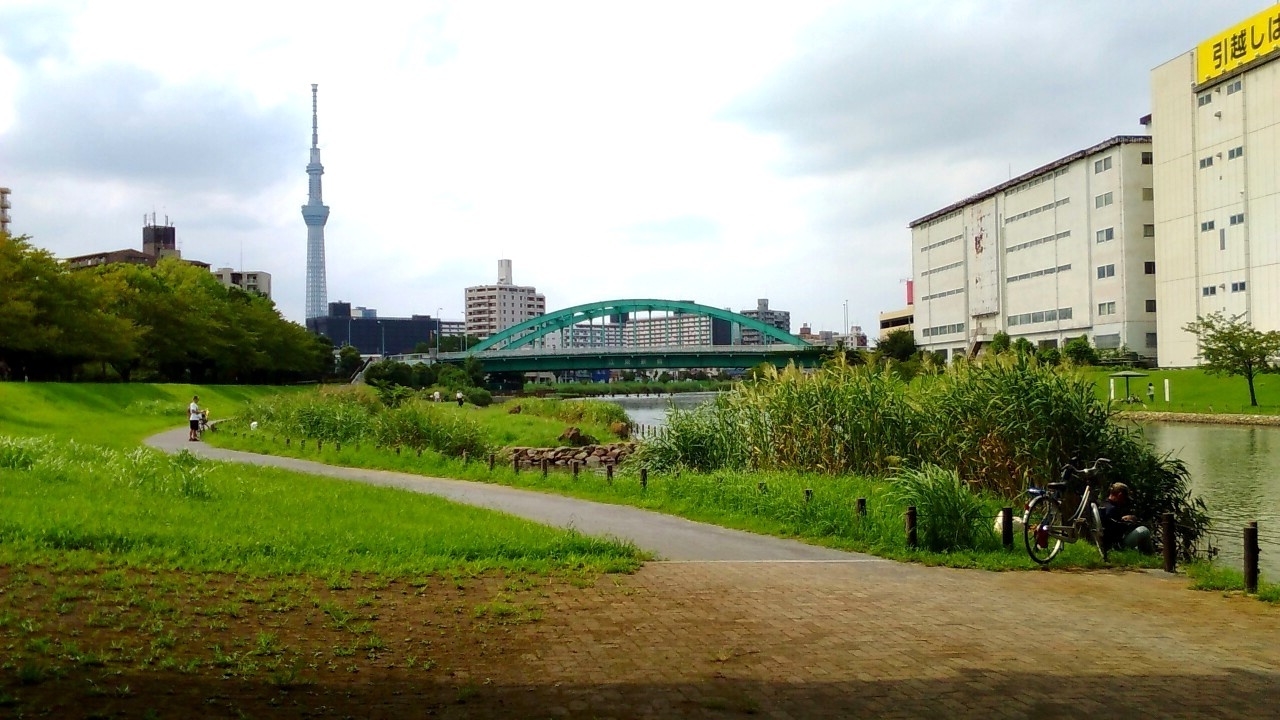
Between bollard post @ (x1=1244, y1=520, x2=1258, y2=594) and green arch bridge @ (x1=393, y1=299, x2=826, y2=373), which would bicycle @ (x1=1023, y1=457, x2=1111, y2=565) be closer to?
bollard post @ (x1=1244, y1=520, x2=1258, y2=594)

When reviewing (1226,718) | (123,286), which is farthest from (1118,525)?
(123,286)

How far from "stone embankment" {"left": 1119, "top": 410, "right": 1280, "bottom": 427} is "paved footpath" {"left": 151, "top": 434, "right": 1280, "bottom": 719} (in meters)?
35.3

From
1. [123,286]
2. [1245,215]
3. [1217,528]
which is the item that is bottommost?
[1217,528]

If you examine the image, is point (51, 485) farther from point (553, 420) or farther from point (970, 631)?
point (553, 420)

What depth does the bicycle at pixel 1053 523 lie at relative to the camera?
10.9 m

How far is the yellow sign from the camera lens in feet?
186

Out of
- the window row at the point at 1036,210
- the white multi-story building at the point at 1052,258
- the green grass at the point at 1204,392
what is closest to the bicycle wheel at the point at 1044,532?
the green grass at the point at 1204,392

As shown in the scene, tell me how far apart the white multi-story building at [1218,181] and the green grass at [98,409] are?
5817 centimetres

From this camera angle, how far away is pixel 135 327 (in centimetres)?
5453

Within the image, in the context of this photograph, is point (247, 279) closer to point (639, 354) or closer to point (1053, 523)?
point (639, 354)

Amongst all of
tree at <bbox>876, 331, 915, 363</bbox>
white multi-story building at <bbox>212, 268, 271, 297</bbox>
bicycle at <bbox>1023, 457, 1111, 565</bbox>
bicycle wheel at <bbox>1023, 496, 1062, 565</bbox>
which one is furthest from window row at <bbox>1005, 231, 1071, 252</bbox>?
white multi-story building at <bbox>212, 268, 271, 297</bbox>

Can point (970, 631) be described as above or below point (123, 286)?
below

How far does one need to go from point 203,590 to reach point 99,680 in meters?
2.39

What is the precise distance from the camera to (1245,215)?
5884 centimetres
